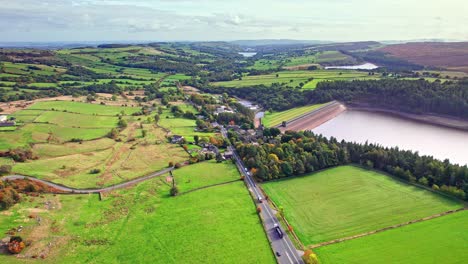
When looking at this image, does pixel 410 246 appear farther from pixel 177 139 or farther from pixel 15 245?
pixel 177 139

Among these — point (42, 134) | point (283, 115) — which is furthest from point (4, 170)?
point (283, 115)

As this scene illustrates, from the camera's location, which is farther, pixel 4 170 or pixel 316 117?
pixel 316 117

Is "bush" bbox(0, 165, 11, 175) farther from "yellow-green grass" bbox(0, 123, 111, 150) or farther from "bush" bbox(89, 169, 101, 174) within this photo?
"bush" bbox(89, 169, 101, 174)

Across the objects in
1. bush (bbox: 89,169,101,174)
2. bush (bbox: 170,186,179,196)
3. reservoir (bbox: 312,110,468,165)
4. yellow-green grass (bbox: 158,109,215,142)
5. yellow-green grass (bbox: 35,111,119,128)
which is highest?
yellow-green grass (bbox: 35,111,119,128)

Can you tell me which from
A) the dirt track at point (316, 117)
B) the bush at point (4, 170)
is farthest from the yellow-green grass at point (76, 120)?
the dirt track at point (316, 117)

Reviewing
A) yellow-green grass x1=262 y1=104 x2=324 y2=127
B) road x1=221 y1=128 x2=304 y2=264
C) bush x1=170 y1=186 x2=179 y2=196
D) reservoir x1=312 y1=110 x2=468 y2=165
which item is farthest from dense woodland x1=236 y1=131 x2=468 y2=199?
yellow-green grass x1=262 y1=104 x2=324 y2=127

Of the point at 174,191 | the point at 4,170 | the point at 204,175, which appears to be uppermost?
the point at 4,170
